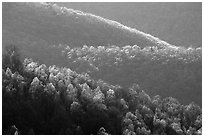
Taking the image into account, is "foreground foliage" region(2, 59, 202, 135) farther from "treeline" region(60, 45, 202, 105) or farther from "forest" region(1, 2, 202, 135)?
"treeline" region(60, 45, 202, 105)

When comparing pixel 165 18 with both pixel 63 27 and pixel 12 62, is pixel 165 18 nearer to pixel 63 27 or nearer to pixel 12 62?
pixel 63 27

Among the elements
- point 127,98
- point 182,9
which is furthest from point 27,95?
point 182,9

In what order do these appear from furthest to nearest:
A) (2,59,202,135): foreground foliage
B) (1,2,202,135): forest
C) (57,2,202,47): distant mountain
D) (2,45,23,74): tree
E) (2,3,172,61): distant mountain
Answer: (57,2,202,47): distant mountain < (2,3,172,61): distant mountain < (2,45,23,74): tree < (1,2,202,135): forest < (2,59,202,135): foreground foliage

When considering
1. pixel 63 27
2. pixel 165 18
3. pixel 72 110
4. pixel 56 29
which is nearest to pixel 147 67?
pixel 56 29

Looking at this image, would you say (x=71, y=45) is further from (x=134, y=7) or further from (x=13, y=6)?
(x=134, y=7)

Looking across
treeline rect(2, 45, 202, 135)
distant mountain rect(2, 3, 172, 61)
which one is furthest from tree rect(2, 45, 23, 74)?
distant mountain rect(2, 3, 172, 61)

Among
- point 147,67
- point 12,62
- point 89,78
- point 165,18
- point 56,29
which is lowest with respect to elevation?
point 89,78
